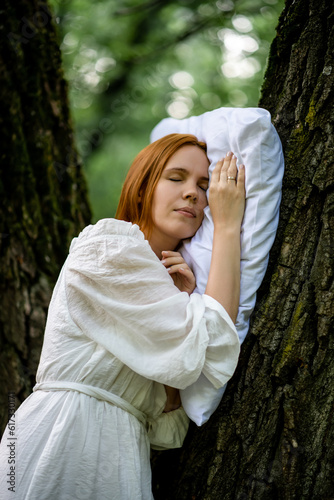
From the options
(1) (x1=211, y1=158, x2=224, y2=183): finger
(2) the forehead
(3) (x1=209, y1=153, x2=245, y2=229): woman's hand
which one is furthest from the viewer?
(2) the forehead

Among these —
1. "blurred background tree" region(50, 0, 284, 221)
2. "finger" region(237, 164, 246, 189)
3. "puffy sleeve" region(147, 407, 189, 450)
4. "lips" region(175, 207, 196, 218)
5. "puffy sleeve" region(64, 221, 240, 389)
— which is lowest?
"puffy sleeve" region(147, 407, 189, 450)

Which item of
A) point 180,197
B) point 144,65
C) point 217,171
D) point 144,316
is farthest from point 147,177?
point 144,65

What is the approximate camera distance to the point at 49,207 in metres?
2.78

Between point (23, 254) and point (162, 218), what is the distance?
3.16 feet

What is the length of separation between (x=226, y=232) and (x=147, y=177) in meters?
0.52

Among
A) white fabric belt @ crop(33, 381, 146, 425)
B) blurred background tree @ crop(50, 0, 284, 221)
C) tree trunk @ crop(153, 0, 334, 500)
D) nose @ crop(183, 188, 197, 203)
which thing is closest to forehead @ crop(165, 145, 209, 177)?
nose @ crop(183, 188, 197, 203)

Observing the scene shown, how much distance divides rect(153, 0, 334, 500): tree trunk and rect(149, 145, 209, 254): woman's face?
0.38 meters

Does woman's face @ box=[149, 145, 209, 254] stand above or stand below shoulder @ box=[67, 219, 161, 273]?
above

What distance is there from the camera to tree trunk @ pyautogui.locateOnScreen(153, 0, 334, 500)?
158 cm

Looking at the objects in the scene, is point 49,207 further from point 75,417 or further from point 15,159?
point 75,417

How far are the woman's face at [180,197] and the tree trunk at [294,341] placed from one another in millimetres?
381

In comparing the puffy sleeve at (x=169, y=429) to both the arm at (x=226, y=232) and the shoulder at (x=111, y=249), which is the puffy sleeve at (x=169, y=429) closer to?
the arm at (x=226, y=232)

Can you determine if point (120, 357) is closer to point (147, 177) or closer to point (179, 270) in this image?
point (179, 270)

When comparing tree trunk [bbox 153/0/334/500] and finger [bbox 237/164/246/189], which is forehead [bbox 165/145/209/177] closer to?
finger [bbox 237/164/246/189]
